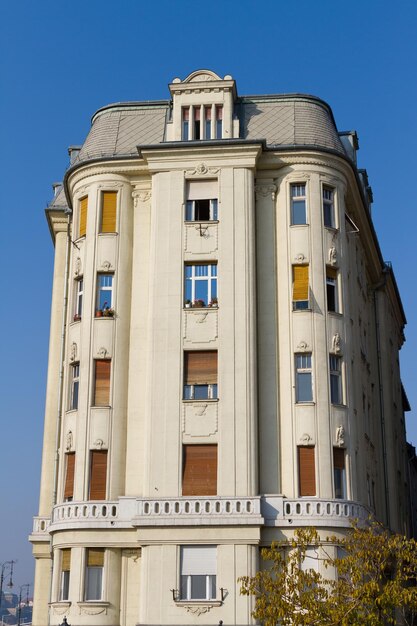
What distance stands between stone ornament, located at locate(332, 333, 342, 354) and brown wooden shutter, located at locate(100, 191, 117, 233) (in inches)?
409

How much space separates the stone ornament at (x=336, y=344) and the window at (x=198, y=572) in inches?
365

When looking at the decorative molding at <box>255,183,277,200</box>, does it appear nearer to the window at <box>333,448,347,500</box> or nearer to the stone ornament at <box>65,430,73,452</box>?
the window at <box>333,448,347,500</box>

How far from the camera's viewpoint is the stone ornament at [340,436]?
36969 millimetres

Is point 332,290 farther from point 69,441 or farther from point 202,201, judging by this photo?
point 69,441

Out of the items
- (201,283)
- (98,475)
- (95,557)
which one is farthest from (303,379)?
(95,557)

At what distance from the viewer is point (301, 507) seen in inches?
1403

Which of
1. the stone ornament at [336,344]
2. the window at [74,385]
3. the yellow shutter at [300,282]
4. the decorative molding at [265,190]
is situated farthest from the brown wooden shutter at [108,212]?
the stone ornament at [336,344]

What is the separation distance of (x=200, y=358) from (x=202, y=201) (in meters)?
6.87

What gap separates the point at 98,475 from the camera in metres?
37.0

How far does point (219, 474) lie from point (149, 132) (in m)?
15.8

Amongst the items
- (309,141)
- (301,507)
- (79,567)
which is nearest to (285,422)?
(301,507)

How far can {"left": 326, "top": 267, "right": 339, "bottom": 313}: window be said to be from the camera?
39.2 metres

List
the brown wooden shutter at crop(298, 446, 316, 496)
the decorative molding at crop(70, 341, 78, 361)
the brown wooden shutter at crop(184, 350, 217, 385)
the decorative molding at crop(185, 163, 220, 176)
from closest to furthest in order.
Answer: the brown wooden shutter at crop(298, 446, 316, 496) < the brown wooden shutter at crop(184, 350, 217, 385) < the decorative molding at crop(70, 341, 78, 361) < the decorative molding at crop(185, 163, 220, 176)

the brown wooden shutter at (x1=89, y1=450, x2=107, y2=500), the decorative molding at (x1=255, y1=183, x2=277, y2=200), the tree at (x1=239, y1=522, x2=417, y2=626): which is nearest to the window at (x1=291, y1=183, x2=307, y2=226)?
the decorative molding at (x1=255, y1=183, x2=277, y2=200)
